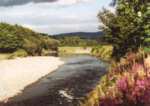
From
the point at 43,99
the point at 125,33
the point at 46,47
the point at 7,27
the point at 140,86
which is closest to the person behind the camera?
the point at 140,86

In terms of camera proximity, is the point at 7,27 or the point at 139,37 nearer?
the point at 139,37

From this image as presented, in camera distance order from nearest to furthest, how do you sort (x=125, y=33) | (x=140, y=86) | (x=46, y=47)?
(x=140, y=86)
(x=125, y=33)
(x=46, y=47)

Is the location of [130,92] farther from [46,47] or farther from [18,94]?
[46,47]

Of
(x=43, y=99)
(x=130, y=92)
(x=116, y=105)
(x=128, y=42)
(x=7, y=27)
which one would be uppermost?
(x=7, y=27)

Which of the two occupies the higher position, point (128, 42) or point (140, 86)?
point (128, 42)

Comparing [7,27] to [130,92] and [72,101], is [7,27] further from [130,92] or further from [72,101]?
[130,92]

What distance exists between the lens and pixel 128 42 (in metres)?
10.9

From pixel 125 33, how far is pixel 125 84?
5.42m

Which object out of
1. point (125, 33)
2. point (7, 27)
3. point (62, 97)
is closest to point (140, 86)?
point (125, 33)

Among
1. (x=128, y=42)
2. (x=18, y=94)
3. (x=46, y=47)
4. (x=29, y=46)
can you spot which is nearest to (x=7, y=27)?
(x=29, y=46)

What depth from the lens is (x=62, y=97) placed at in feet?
51.5

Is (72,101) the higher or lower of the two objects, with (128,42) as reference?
lower

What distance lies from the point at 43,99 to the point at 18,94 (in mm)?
3480

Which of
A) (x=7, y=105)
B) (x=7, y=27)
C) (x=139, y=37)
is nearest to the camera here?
(x=139, y=37)
